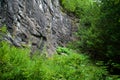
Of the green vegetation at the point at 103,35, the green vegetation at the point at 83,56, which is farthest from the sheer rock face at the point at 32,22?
the green vegetation at the point at 103,35

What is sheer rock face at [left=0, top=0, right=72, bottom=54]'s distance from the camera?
7.62m

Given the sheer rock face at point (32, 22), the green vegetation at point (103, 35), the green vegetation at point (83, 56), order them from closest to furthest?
the green vegetation at point (83, 56) → the sheer rock face at point (32, 22) → the green vegetation at point (103, 35)

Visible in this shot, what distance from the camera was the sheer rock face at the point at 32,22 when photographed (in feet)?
25.0

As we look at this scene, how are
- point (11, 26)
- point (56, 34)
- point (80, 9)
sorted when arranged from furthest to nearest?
point (80, 9)
point (56, 34)
point (11, 26)

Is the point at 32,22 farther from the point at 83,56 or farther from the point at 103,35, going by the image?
the point at 103,35

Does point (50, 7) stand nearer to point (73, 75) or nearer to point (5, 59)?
point (73, 75)

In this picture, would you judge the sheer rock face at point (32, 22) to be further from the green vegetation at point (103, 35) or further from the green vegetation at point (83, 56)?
the green vegetation at point (103, 35)

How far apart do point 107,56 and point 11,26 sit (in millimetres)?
4406

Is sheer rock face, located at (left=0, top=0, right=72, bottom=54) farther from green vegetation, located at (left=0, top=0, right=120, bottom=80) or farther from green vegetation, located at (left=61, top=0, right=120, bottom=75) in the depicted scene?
green vegetation, located at (left=61, top=0, right=120, bottom=75)

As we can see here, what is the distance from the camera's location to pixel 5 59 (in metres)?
4.88

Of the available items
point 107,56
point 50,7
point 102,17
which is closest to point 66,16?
point 50,7

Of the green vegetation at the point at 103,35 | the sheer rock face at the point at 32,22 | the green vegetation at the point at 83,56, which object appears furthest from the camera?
the green vegetation at the point at 103,35

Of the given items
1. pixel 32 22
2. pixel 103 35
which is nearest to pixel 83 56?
pixel 103 35

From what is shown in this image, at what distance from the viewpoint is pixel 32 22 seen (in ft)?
29.9
